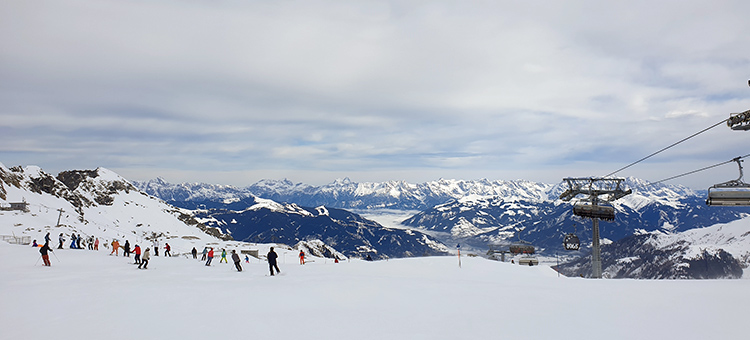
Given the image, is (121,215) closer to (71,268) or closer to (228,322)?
(71,268)

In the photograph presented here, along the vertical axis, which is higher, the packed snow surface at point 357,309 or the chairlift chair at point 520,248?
the packed snow surface at point 357,309

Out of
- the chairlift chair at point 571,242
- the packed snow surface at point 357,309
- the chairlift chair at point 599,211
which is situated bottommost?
the chairlift chair at point 571,242

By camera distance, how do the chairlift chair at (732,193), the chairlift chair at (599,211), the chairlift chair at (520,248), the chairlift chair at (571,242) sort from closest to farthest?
the chairlift chair at (732,193), the chairlift chair at (599,211), the chairlift chair at (571,242), the chairlift chair at (520,248)

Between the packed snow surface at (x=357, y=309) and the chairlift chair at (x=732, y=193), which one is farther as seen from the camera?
the chairlift chair at (x=732, y=193)

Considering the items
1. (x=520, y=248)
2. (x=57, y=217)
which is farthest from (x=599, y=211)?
(x=57, y=217)

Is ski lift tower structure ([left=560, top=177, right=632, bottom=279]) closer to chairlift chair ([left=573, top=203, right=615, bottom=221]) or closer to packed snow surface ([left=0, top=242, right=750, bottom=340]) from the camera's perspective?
chairlift chair ([left=573, top=203, right=615, bottom=221])

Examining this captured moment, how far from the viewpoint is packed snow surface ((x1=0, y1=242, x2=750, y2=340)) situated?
14.0 meters

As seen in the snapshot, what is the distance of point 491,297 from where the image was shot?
65.9ft

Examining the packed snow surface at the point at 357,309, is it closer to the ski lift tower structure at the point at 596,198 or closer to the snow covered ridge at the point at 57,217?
the ski lift tower structure at the point at 596,198

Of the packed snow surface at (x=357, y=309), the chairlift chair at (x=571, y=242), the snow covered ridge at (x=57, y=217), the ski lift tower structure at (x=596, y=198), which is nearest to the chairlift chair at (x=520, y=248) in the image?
the chairlift chair at (x=571, y=242)

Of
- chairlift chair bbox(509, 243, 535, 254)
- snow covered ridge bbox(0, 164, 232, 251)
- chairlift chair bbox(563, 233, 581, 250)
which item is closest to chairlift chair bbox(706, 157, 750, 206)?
chairlift chair bbox(563, 233, 581, 250)

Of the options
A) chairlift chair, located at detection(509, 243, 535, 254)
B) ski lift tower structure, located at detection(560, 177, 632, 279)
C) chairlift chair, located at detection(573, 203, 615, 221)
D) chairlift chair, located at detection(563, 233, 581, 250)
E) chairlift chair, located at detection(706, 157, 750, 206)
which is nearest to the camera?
chairlift chair, located at detection(706, 157, 750, 206)

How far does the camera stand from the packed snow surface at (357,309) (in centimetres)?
1402

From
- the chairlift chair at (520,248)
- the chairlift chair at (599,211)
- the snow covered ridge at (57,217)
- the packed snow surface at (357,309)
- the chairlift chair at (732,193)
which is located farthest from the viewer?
the chairlift chair at (520,248)
